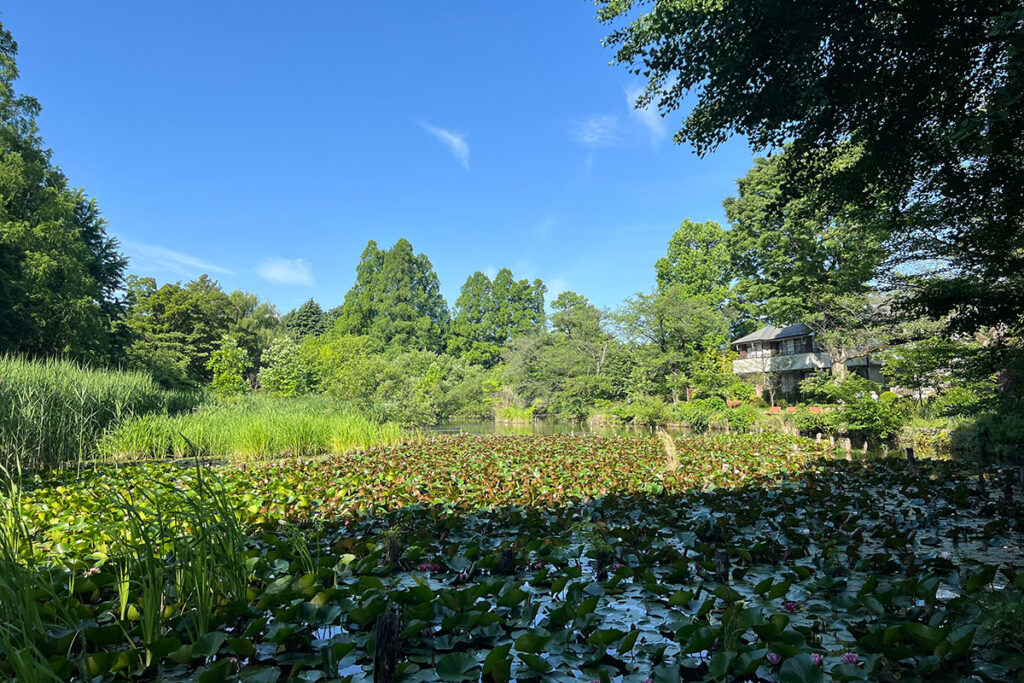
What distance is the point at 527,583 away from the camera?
3238 millimetres

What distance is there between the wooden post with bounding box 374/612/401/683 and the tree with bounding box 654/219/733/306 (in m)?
33.0

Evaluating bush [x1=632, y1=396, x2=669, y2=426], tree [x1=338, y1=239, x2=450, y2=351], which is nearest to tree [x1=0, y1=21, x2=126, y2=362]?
bush [x1=632, y1=396, x2=669, y2=426]

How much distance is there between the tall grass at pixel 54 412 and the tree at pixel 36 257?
8.70 m

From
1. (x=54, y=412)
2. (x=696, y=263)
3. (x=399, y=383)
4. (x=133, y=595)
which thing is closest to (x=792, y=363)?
(x=696, y=263)

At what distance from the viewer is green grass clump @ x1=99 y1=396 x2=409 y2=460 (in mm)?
8852

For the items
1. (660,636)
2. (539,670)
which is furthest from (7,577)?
(660,636)

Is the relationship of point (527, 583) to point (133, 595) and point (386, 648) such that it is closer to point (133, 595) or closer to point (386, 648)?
point (386, 648)

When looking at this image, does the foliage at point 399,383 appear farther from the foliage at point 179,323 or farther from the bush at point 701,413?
the bush at point 701,413

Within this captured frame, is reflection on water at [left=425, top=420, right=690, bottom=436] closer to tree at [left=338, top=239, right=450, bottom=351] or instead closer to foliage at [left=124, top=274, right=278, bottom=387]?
foliage at [left=124, top=274, right=278, bottom=387]

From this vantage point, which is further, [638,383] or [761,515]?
[638,383]

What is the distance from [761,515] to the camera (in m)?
4.77

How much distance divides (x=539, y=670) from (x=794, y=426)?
15.3 m

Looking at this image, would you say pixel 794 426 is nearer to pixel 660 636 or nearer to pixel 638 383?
pixel 638 383

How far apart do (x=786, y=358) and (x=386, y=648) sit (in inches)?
1117
